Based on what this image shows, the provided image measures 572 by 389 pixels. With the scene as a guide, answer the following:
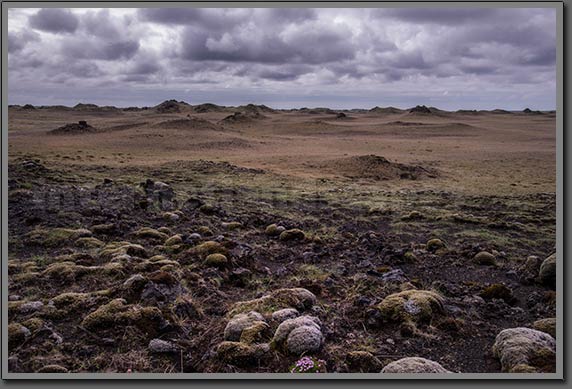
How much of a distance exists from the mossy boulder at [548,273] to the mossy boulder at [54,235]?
28.6ft

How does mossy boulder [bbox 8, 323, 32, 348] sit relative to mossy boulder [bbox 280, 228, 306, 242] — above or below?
above

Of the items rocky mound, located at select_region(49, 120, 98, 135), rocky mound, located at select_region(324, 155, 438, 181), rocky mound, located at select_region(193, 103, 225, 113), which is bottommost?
rocky mound, located at select_region(324, 155, 438, 181)

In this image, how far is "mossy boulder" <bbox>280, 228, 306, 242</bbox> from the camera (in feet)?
35.1

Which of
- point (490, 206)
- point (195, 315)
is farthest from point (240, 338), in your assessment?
point (490, 206)

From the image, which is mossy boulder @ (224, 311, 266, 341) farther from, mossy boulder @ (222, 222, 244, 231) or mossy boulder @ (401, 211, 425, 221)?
mossy boulder @ (401, 211, 425, 221)

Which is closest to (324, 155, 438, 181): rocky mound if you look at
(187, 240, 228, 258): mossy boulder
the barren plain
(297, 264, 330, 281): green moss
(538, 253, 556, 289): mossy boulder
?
the barren plain

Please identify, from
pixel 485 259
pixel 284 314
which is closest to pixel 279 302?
pixel 284 314

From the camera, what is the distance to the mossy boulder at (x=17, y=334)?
4.86 metres

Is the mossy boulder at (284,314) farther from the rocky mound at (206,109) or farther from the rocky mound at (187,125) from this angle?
the rocky mound at (206,109)

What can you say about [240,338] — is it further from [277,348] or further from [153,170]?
[153,170]

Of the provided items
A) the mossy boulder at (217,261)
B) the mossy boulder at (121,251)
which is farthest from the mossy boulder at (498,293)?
the mossy boulder at (121,251)

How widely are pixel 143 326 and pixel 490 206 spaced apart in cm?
1345

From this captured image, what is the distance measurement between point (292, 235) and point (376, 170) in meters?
13.2

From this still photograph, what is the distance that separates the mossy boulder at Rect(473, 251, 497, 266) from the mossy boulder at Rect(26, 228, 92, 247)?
26.5ft
